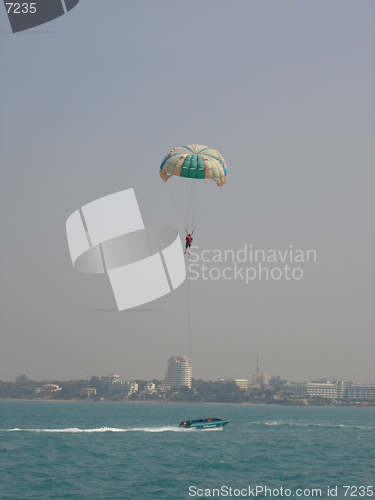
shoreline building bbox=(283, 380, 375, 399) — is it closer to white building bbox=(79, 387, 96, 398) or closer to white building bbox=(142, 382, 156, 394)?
white building bbox=(142, 382, 156, 394)

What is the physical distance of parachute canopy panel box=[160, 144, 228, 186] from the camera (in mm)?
32812

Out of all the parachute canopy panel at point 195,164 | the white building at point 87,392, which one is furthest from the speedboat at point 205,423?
the white building at point 87,392

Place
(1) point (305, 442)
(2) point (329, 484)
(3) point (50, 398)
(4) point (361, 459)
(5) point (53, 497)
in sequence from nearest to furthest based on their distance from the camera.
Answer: (5) point (53, 497)
(2) point (329, 484)
(4) point (361, 459)
(1) point (305, 442)
(3) point (50, 398)

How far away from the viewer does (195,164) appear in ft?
107

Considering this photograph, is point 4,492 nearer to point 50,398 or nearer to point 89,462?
point 89,462

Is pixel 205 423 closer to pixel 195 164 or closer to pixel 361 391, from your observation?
pixel 195 164

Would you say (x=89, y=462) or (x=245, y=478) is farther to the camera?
(x=89, y=462)

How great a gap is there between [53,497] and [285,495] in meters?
9.39

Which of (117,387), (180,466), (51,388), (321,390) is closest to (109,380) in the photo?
(117,387)

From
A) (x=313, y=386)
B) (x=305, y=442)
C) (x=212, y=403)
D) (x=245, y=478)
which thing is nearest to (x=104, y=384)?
(x=212, y=403)

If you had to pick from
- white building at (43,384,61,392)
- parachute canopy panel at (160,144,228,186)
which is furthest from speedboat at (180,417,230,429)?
white building at (43,384,61,392)

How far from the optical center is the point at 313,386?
199 metres

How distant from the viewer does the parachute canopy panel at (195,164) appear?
3281 centimetres

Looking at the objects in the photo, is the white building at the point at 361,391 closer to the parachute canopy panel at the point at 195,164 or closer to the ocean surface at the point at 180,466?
the ocean surface at the point at 180,466
